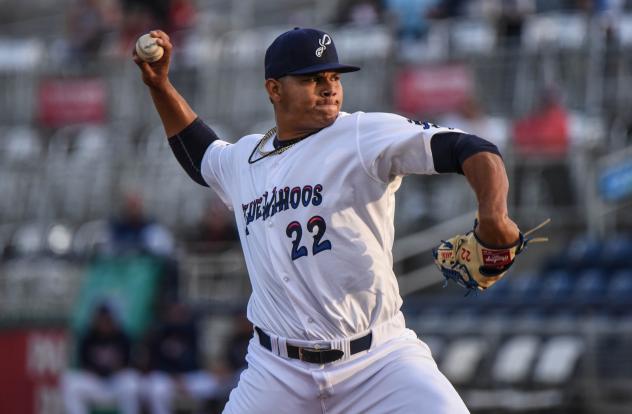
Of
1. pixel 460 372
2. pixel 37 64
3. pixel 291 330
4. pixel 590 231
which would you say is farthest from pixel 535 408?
pixel 37 64

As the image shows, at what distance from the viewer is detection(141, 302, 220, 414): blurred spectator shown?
1193cm

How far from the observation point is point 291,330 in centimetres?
508

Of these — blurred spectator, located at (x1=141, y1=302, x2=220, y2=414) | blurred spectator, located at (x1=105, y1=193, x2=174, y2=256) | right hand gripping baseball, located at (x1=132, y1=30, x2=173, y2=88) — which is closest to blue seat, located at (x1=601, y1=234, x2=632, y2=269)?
blurred spectator, located at (x1=141, y1=302, x2=220, y2=414)

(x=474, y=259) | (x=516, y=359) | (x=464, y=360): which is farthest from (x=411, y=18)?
(x=474, y=259)

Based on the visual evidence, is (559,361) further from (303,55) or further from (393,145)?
(393,145)

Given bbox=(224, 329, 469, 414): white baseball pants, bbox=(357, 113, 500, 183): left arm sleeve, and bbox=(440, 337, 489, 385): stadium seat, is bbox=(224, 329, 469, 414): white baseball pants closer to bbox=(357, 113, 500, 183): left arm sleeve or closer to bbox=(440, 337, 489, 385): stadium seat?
bbox=(357, 113, 500, 183): left arm sleeve

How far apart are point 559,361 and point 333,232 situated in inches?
233

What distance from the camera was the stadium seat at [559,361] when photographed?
10414 millimetres

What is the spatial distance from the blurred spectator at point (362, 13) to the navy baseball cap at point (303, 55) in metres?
9.04

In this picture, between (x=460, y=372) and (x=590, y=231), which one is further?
(x=590, y=231)

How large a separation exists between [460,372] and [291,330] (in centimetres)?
592

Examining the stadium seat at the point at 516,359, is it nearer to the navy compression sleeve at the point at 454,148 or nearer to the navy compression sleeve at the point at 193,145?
the navy compression sleeve at the point at 193,145

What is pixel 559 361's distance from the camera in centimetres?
1047

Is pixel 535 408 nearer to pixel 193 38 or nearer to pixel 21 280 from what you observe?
pixel 21 280
